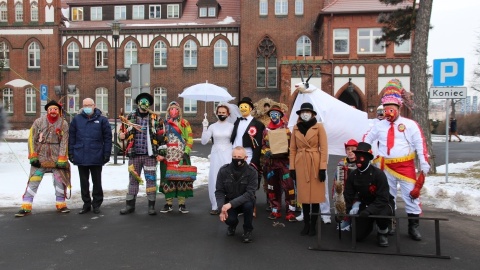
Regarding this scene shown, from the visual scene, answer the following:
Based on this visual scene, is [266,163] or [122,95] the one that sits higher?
[122,95]

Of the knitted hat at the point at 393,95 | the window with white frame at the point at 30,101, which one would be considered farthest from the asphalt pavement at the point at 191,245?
the window with white frame at the point at 30,101

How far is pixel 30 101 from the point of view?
39.7 metres

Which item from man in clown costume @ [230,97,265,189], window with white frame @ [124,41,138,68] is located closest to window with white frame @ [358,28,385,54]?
window with white frame @ [124,41,138,68]

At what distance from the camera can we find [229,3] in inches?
1610

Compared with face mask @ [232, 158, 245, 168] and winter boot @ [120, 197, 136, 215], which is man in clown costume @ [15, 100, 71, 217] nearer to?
winter boot @ [120, 197, 136, 215]

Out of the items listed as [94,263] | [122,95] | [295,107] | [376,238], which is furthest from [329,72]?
[94,263]

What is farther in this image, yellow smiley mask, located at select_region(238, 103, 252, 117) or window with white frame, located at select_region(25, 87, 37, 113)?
window with white frame, located at select_region(25, 87, 37, 113)

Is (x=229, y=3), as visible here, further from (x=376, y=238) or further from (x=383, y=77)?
(x=376, y=238)

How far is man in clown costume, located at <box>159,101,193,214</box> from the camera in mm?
7914

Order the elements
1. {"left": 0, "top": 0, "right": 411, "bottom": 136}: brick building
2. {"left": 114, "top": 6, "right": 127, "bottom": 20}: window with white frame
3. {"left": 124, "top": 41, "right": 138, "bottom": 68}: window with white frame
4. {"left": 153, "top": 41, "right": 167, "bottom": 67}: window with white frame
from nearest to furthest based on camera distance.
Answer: {"left": 0, "top": 0, "right": 411, "bottom": 136}: brick building, {"left": 153, "top": 41, "right": 167, "bottom": 67}: window with white frame, {"left": 124, "top": 41, "right": 138, "bottom": 68}: window with white frame, {"left": 114, "top": 6, "right": 127, "bottom": 20}: window with white frame

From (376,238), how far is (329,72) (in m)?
26.5

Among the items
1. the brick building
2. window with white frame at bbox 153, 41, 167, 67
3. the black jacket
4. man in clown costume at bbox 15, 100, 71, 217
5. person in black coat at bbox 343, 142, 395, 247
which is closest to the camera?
person in black coat at bbox 343, 142, 395, 247

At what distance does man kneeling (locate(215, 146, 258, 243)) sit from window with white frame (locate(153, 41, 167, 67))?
33154mm

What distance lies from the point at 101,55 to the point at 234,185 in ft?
117
